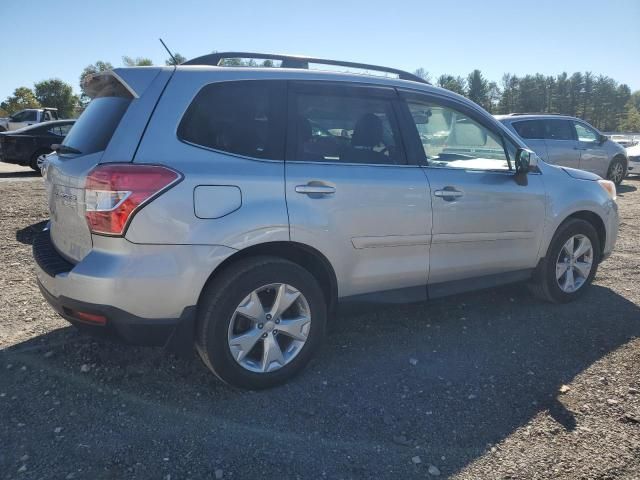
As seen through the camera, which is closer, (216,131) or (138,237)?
(138,237)

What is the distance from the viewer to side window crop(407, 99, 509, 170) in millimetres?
3721

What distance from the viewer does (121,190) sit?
8.43 ft

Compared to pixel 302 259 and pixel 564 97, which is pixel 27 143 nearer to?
pixel 302 259

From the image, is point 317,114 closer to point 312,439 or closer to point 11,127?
point 312,439

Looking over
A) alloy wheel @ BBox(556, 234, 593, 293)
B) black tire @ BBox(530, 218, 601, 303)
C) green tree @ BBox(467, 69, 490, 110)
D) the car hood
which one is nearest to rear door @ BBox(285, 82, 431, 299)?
black tire @ BBox(530, 218, 601, 303)

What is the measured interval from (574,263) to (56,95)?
260 ft

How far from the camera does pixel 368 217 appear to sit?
10.7 ft

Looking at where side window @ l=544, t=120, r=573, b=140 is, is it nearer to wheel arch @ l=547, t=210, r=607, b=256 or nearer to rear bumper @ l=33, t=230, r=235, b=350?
wheel arch @ l=547, t=210, r=607, b=256

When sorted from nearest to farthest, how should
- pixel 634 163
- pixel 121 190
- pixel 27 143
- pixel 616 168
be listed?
pixel 121 190, pixel 27 143, pixel 616 168, pixel 634 163

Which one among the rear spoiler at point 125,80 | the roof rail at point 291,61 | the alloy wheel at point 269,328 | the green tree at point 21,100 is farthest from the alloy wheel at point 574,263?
the green tree at point 21,100

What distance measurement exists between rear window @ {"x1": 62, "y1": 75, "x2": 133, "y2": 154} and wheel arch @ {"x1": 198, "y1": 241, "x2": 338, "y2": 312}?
930 mm

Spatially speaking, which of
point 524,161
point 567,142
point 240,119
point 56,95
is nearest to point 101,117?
point 240,119

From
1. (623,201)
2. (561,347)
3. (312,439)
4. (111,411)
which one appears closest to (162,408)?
(111,411)

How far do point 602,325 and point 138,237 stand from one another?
11.8 ft
